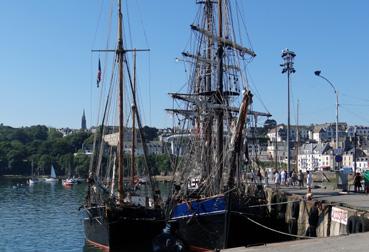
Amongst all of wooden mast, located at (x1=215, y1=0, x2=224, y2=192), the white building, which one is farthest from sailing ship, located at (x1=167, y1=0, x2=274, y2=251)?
the white building

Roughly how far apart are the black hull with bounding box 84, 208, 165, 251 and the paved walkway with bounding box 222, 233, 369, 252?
43.6 ft

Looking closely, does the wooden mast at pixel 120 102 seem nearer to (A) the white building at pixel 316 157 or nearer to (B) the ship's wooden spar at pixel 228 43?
(B) the ship's wooden spar at pixel 228 43

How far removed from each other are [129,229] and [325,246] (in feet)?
48.4

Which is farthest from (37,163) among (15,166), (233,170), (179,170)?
(233,170)

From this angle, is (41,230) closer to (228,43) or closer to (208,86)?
(208,86)

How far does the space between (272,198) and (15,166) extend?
16809cm

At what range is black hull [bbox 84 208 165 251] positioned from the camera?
30.0 meters

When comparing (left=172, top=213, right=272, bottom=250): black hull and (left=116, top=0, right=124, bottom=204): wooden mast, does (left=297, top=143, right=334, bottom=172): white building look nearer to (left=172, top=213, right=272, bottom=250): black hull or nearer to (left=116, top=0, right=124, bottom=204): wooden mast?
(left=116, top=0, right=124, bottom=204): wooden mast

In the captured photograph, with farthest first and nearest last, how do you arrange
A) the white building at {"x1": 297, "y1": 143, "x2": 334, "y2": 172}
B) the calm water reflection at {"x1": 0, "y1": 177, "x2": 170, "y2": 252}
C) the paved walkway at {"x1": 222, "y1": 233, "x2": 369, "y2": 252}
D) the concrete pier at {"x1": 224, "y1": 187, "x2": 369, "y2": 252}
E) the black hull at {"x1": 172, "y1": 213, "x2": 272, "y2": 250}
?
the white building at {"x1": 297, "y1": 143, "x2": 334, "y2": 172} → the calm water reflection at {"x1": 0, "y1": 177, "x2": 170, "y2": 252} → the black hull at {"x1": 172, "y1": 213, "x2": 272, "y2": 250} → the concrete pier at {"x1": 224, "y1": 187, "x2": 369, "y2": 252} → the paved walkway at {"x1": 222, "y1": 233, "x2": 369, "y2": 252}

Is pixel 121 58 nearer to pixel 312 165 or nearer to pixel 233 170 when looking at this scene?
pixel 233 170

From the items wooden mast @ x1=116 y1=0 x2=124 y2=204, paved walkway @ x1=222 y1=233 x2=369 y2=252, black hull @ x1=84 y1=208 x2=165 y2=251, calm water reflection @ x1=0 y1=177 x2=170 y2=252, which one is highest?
wooden mast @ x1=116 y1=0 x2=124 y2=204

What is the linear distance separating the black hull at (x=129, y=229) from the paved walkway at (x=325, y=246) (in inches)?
523

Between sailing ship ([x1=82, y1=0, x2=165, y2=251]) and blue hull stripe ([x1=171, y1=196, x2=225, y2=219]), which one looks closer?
blue hull stripe ([x1=171, y1=196, x2=225, y2=219])

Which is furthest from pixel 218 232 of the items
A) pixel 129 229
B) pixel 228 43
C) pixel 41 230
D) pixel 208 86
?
pixel 41 230
